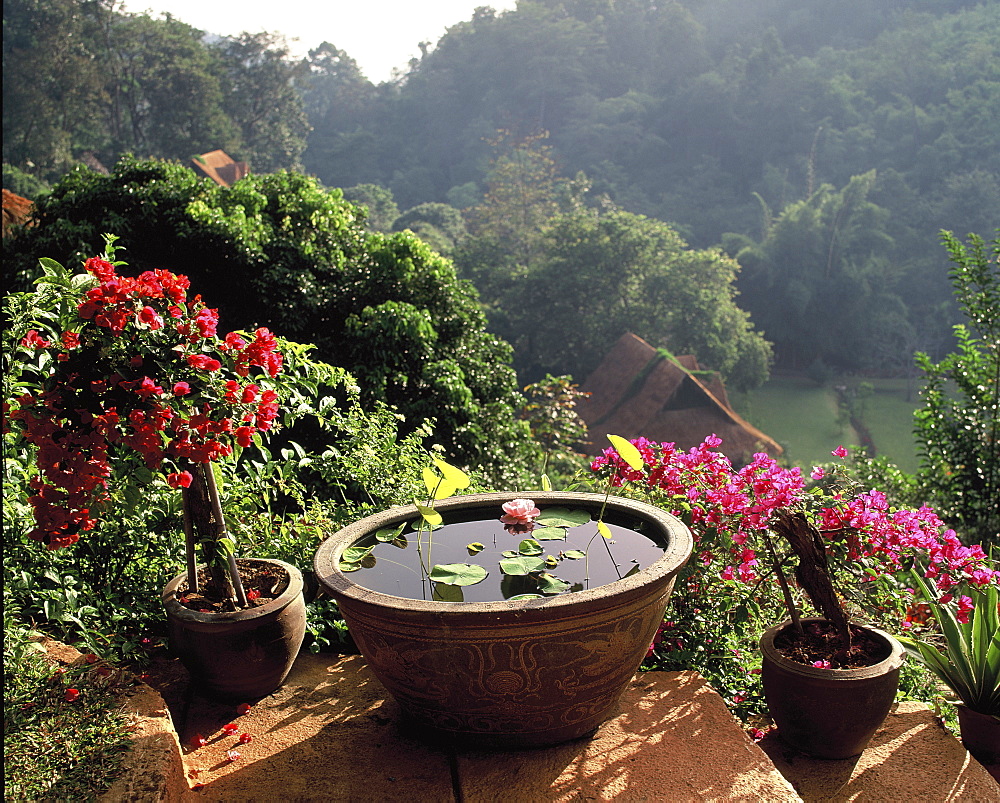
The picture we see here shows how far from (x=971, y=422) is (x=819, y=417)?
1872cm

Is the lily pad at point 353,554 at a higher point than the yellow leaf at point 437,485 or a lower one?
lower

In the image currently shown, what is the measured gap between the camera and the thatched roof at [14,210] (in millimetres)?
7244

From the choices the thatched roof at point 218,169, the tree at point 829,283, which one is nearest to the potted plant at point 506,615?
the thatched roof at point 218,169

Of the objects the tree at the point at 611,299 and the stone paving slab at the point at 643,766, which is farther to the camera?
the tree at the point at 611,299

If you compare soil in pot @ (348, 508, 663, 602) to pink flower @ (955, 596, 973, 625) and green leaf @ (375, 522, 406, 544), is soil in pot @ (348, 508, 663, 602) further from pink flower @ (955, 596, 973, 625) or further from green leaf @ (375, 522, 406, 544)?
pink flower @ (955, 596, 973, 625)

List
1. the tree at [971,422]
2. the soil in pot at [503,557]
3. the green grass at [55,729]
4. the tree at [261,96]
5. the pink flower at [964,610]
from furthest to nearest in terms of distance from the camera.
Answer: the tree at [261,96], the tree at [971,422], the pink flower at [964,610], the soil in pot at [503,557], the green grass at [55,729]

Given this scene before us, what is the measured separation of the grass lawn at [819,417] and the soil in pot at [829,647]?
17.4 meters

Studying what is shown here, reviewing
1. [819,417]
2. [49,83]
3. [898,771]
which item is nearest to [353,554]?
[898,771]

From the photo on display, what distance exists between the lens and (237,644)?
2.11 m

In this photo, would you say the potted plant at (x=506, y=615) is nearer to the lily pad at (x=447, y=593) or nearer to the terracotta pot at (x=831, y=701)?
the lily pad at (x=447, y=593)

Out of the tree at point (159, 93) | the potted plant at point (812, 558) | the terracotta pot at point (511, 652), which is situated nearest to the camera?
the terracotta pot at point (511, 652)

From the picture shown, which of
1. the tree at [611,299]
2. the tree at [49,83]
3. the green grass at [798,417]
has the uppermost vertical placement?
the tree at [49,83]

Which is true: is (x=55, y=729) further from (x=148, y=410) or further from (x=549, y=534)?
(x=549, y=534)

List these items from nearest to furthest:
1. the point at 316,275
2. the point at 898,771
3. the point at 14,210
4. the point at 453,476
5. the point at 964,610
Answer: the point at 453,476 < the point at 898,771 < the point at 964,610 < the point at 316,275 < the point at 14,210
